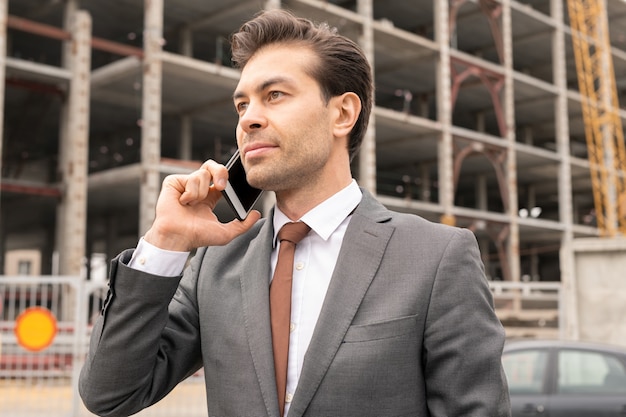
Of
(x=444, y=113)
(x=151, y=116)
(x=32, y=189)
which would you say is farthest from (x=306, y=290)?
(x=444, y=113)

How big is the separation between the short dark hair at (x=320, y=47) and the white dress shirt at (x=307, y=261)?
0.32m

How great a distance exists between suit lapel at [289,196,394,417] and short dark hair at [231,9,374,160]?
39cm

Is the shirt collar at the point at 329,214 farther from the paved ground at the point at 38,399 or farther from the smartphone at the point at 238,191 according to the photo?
the paved ground at the point at 38,399

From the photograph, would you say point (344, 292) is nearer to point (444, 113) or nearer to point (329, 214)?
point (329, 214)

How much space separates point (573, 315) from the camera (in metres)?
11.6

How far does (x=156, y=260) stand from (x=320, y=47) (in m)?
0.79

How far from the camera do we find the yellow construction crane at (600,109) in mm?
38281

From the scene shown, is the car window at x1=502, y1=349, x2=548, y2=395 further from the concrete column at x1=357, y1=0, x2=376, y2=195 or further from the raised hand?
the concrete column at x1=357, y1=0, x2=376, y2=195

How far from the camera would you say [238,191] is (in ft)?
7.52

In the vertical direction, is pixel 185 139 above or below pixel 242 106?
above

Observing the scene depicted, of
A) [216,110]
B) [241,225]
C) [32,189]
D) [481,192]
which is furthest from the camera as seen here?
[481,192]

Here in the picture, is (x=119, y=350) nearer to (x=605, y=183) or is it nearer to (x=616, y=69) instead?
(x=605, y=183)

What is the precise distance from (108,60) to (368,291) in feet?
91.8

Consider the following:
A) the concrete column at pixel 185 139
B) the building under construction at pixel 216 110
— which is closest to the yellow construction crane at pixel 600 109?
the building under construction at pixel 216 110
